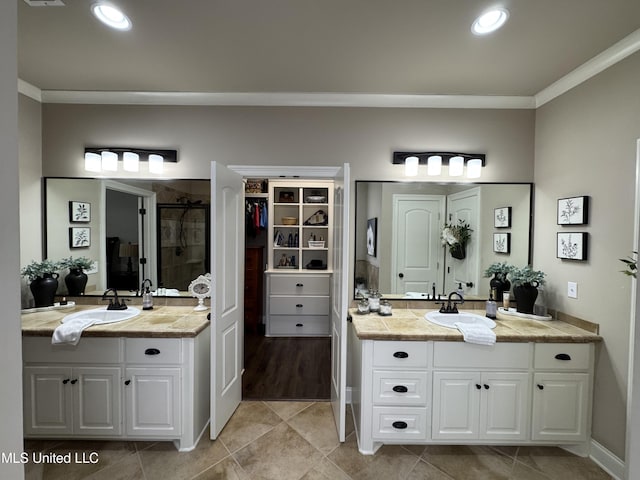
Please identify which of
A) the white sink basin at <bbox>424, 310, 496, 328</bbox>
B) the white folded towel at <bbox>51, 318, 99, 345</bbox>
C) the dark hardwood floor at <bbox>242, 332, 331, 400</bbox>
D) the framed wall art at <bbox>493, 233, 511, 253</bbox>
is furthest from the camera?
the dark hardwood floor at <bbox>242, 332, 331, 400</bbox>

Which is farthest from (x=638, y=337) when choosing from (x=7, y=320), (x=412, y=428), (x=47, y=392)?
(x=47, y=392)

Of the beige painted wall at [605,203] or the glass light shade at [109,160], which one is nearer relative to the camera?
the beige painted wall at [605,203]

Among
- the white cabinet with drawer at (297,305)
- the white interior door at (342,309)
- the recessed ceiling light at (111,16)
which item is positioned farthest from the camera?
the white cabinet with drawer at (297,305)

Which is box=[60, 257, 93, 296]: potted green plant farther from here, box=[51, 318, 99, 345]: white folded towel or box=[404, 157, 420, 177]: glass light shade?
box=[404, 157, 420, 177]: glass light shade

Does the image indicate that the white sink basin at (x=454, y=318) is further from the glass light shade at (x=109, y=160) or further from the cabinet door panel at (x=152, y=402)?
the glass light shade at (x=109, y=160)

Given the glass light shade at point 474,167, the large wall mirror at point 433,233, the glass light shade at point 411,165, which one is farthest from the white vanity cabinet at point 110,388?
the glass light shade at point 474,167

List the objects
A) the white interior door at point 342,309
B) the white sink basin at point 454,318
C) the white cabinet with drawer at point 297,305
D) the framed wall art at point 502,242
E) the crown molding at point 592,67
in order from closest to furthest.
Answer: the crown molding at point 592,67, the white interior door at point 342,309, the white sink basin at point 454,318, the framed wall art at point 502,242, the white cabinet with drawer at point 297,305

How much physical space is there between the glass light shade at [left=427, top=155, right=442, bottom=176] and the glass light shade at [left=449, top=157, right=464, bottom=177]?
92 mm

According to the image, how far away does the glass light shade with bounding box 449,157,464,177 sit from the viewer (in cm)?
258

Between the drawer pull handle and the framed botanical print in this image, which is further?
the framed botanical print

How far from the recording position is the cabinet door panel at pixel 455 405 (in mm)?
2068

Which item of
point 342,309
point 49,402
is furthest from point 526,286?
point 49,402

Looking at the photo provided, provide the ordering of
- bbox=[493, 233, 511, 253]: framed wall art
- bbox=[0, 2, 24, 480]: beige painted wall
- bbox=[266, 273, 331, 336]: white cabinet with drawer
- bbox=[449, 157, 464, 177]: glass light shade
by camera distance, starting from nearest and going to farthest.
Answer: bbox=[0, 2, 24, 480]: beige painted wall
bbox=[449, 157, 464, 177]: glass light shade
bbox=[493, 233, 511, 253]: framed wall art
bbox=[266, 273, 331, 336]: white cabinet with drawer

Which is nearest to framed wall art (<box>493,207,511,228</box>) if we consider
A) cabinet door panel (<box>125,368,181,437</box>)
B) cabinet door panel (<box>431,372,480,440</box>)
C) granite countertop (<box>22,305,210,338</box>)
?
cabinet door panel (<box>431,372,480,440</box>)
